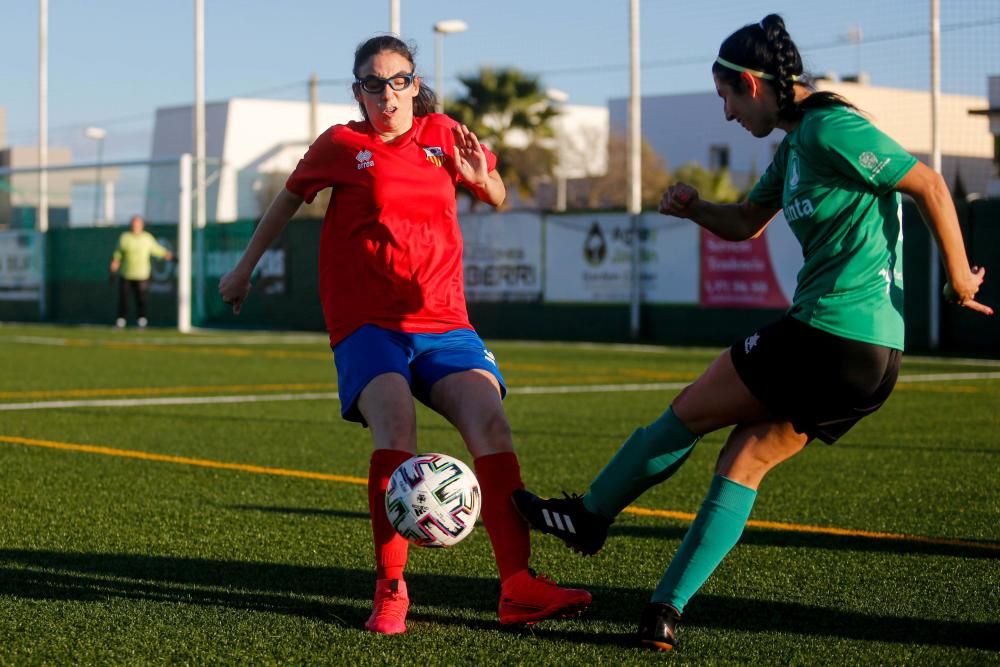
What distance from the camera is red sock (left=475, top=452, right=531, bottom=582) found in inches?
190

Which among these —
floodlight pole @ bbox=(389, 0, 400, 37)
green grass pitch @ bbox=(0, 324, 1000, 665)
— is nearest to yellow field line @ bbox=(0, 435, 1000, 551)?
green grass pitch @ bbox=(0, 324, 1000, 665)

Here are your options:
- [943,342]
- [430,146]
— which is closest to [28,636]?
[430,146]

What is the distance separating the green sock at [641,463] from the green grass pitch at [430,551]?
43 centimetres

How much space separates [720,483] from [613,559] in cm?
158

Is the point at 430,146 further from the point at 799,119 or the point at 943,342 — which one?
the point at 943,342

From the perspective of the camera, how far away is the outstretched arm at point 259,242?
16.8ft

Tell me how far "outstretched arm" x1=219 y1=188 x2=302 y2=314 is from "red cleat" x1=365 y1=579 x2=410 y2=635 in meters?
1.06

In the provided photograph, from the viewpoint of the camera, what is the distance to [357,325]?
5.05 m

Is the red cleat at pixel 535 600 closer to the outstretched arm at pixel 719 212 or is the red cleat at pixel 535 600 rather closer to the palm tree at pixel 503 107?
the outstretched arm at pixel 719 212

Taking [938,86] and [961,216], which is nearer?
[961,216]

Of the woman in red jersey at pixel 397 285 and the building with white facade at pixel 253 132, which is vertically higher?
the building with white facade at pixel 253 132

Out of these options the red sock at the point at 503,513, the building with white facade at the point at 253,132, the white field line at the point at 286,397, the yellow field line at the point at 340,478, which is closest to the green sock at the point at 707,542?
the red sock at the point at 503,513

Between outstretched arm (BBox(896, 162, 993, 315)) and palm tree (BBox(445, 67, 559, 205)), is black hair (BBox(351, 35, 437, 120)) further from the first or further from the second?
palm tree (BBox(445, 67, 559, 205))

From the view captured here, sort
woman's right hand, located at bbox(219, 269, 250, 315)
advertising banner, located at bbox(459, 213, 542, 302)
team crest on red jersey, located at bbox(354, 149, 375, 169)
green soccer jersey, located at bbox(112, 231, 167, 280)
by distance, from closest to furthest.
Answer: team crest on red jersey, located at bbox(354, 149, 375, 169) < woman's right hand, located at bbox(219, 269, 250, 315) < advertising banner, located at bbox(459, 213, 542, 302) < green soccer jersey, located at bbox(112, 231, 167, 280)
